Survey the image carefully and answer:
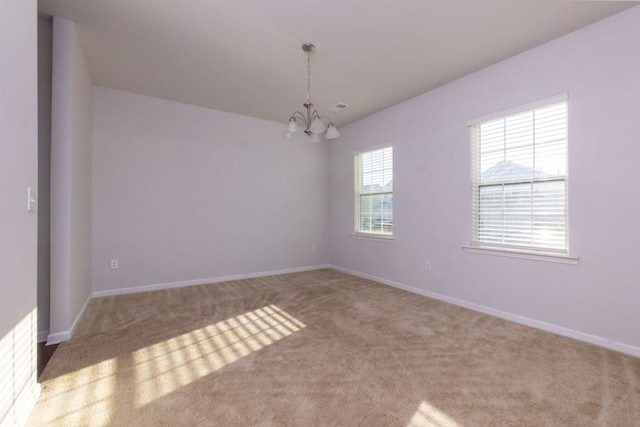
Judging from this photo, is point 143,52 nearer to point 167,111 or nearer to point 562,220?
point 167,111

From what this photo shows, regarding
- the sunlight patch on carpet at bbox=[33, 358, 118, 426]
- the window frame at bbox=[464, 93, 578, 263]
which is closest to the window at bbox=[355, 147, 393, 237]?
the window frame at bbox=[464, 93, 578, 263]

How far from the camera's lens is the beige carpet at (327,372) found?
164 centimetres

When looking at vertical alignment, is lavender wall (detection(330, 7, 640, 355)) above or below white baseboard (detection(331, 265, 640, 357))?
above

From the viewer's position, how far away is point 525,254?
2971 mm

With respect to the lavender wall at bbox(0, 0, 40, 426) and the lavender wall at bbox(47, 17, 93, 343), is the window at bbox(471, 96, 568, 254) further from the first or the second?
the lavender wall at bbox(47, 17, 93, 343)

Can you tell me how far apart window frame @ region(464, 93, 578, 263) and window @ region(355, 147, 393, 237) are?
4.43ft

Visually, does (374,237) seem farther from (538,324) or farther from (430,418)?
(430,418)

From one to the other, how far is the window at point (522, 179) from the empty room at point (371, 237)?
0.02 metres

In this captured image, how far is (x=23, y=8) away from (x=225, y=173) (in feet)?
10.5

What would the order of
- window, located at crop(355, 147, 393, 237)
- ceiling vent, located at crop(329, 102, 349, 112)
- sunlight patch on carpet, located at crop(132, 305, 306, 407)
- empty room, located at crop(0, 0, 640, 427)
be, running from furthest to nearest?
window, located at crop(355, 147, 393, 237) < ceiling vent, located at crop(329, 102, 349, 112) < sunlight patch on carpet, located at crop(132, 305, 306, 407) < empty room, located at crop(0, 0, 640, 427)

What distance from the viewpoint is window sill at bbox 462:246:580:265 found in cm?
269

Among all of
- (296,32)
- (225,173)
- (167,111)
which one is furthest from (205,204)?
(296,32)

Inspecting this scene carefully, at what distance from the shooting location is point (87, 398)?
1.76 m

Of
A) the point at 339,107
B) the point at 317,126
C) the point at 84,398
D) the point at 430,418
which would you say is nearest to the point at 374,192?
the point at 339,107
